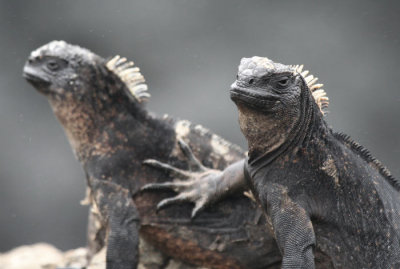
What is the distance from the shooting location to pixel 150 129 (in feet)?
22.0

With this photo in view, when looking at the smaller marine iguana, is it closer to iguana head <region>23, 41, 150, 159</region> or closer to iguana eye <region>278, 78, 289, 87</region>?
iguana eye <region>278, 78, 289, 87</region>

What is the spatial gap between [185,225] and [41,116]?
22.0ft

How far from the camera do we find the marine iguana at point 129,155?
20.6 ft

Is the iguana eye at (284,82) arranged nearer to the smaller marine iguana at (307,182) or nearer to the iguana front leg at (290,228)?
A: the smaller marine iguana at (307,182)

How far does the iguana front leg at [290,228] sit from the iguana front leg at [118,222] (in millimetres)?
1661

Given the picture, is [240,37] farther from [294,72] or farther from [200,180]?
[294,72]

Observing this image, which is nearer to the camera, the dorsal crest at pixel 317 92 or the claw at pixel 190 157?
the dorsal crest at pixel 317 92

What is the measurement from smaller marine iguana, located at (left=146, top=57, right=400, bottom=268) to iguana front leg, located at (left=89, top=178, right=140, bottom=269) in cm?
151

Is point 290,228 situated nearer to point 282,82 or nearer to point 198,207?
point 282,82

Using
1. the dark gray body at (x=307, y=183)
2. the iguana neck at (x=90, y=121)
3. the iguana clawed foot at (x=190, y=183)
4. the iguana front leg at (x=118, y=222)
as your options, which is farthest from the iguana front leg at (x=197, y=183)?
the dark gray body at (x=307, y=183)

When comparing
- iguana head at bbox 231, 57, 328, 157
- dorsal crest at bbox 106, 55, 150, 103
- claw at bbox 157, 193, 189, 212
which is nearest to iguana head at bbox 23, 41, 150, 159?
dorsal crest at bbox 106, 55, 150, 103

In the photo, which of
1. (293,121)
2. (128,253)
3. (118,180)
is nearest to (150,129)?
(118,180)

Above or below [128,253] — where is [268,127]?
above

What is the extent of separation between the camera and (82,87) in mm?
6535
